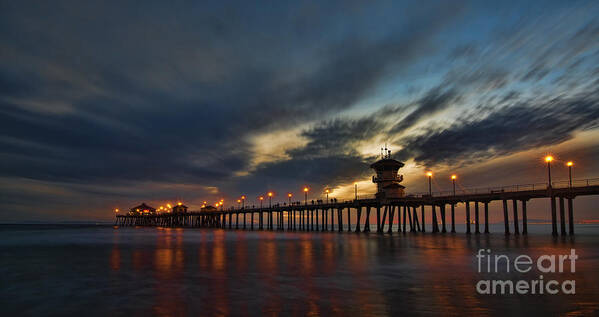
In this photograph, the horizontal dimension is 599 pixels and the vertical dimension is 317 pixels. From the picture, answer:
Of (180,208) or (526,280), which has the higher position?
(526,280)

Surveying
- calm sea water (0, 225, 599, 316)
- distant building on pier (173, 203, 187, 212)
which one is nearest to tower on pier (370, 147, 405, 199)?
calm sea water (0, 225, 599, 316)

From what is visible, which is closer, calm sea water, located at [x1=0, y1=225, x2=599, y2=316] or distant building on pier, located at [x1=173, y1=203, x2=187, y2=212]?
calm sea water, located at [x1=0, y1=225, x2=599, y2=316]

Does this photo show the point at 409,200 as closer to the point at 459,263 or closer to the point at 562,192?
the point at 562,192

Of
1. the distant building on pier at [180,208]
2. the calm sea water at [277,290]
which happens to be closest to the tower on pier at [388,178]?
the calm sea water at [277,290]

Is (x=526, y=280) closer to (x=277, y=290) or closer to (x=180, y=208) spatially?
(x=277, y=290)

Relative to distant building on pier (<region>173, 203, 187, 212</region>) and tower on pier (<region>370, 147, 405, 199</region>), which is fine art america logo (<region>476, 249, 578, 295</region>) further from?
distant building on pier (<region>173, 203, 187, 212</region>)

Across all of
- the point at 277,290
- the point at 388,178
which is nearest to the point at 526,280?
the point at 277,290

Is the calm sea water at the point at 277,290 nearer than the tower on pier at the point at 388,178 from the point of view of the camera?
Yes

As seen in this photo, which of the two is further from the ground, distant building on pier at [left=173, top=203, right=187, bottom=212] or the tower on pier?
the tower on pier

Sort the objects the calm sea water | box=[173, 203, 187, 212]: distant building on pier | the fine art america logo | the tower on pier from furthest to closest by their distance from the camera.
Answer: box=[173, 203, 187, 212]: distant building on pier → the tower on pier → the fine art america logo → the calm sea water

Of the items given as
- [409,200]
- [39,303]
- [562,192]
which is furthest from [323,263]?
[409,200]

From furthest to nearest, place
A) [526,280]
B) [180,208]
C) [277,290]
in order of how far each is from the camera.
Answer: [180,208], [526,280], [277,290]

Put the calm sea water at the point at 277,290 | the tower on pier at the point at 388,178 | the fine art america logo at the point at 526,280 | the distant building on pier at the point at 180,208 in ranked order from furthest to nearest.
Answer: the distant building on pier at the point at 180,208 < the tower on pier at the point at 388,178 < the fine art america logo at the point at 526,280 < the calm sea water at the point at 277,290

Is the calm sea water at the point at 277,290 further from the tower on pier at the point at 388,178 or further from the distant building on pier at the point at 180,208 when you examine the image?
the distant building on pier at the point at 180,208
